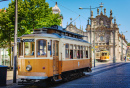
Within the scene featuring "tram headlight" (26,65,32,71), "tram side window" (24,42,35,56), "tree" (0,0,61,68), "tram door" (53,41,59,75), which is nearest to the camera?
"tram headlight" (26,65,32,71)

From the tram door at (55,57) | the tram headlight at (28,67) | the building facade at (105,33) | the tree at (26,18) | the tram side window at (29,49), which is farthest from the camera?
the building facade at (105,33)

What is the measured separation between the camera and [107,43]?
74062mm

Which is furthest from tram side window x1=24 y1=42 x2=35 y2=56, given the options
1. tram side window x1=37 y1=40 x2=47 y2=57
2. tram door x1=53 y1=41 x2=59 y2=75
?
tram door x1=53 y1=41 x2=59 y2=75

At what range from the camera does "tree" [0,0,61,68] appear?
1013 inches

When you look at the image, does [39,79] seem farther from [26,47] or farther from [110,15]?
[110,15]

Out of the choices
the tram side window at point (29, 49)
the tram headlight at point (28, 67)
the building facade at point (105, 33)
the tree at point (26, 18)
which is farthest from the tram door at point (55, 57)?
the building facade at point (105, 33)

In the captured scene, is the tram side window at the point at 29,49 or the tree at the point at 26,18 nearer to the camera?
the tram side window at the point at 29,49

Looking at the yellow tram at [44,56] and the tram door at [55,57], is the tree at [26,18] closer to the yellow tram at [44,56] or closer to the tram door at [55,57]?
the yellow tram at [44,56]

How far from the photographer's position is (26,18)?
84.9 ft

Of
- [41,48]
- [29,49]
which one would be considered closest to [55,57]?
[41,48]

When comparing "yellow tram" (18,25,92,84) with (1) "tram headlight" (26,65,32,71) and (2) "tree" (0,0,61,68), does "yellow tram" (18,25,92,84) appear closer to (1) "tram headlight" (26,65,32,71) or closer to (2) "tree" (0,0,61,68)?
(1) "tram headlight" (26,65,32,71)

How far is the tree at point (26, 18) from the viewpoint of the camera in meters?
25.7

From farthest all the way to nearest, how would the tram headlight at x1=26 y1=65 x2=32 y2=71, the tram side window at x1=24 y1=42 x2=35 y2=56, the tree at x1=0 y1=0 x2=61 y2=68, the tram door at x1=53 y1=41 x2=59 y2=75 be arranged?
the tree at x1=0 y1=0 x2=61 y2=68 → the tram door at x1=53 y1=41 x2=59 y2=75 → the tram side window at x1=24 y1=42 x2=35 y2=56 → the tram headlight at x1=26 y1=65 x2=32 y2=71

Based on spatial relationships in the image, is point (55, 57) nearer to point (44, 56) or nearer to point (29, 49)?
point (44, 56)
